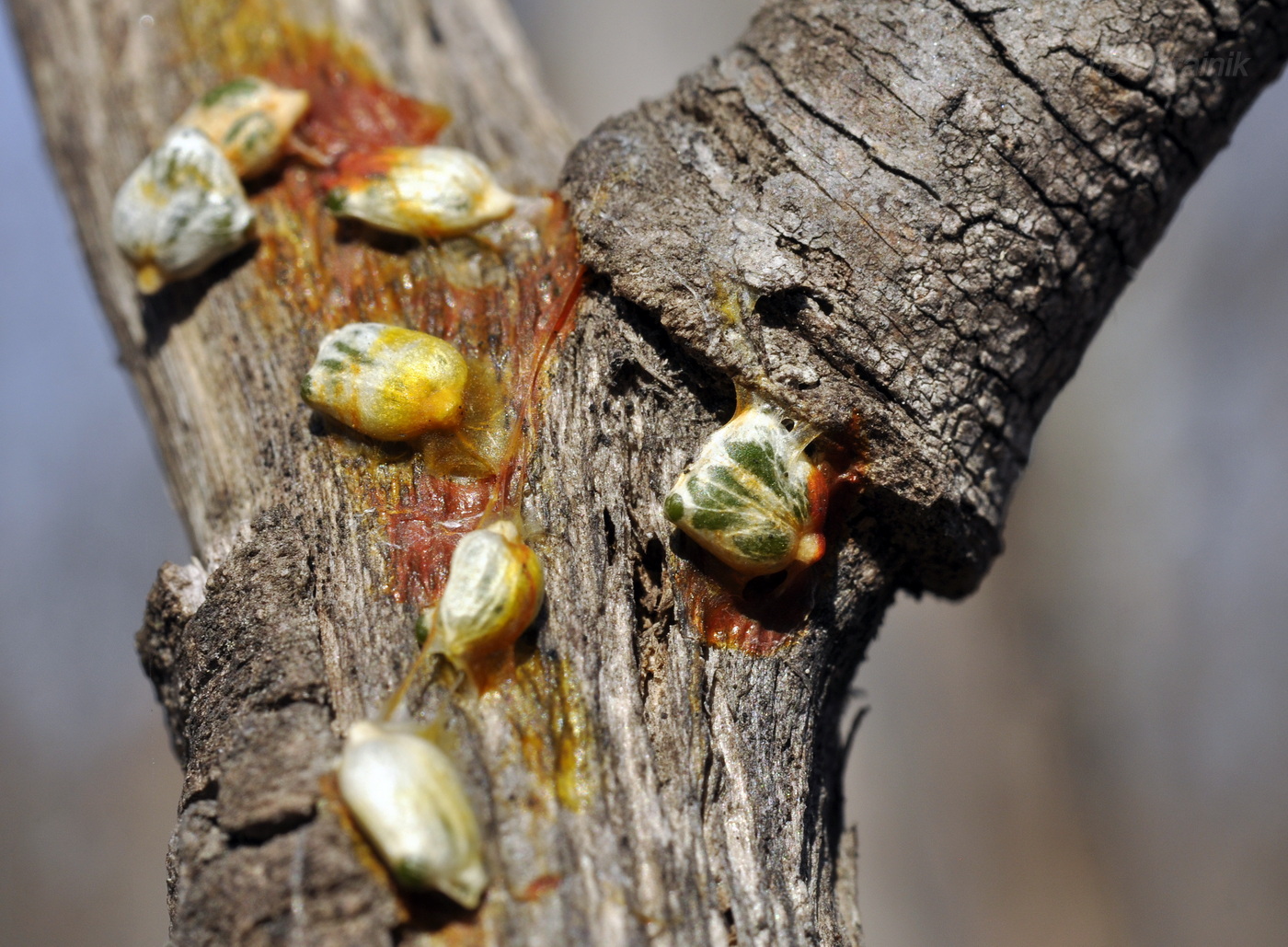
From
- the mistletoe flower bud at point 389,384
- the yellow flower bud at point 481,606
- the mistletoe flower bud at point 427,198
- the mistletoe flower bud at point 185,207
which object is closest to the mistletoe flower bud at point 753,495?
the yellow flower bud at point 481,606

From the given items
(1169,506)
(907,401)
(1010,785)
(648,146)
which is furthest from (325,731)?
(1169,506)

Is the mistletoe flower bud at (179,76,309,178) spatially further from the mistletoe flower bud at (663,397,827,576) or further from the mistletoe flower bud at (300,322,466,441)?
the mistletoe flower bud at (663,397,827,576)

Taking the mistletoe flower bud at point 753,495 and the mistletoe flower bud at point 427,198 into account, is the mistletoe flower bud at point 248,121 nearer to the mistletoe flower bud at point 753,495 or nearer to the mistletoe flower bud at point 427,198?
Answer: the mistletoe flower bud at point 427,198

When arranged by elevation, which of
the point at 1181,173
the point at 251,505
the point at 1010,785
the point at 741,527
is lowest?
the point at 1010,785

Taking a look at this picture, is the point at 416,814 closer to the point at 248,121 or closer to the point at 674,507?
the point at 674,507

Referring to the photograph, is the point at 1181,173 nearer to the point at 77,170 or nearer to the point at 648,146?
the point at 648,146

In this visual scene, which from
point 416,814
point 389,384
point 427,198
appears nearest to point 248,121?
point 427,198
